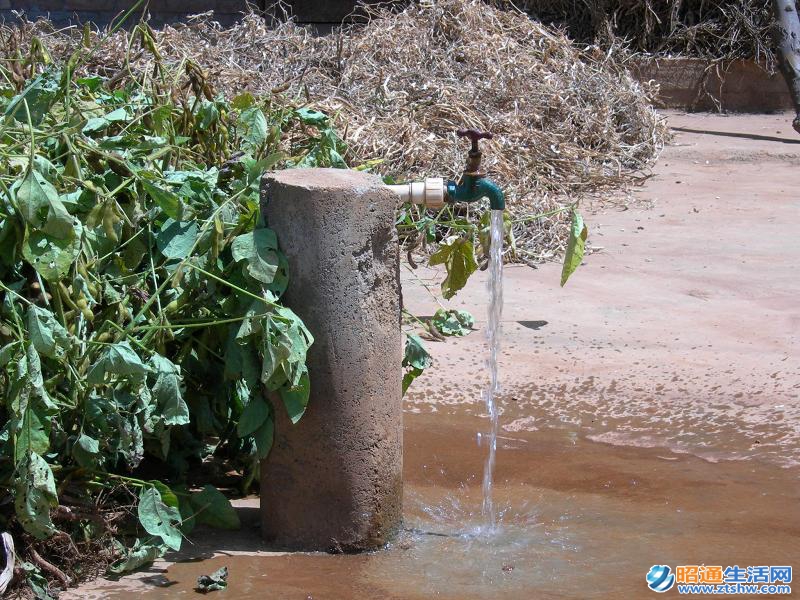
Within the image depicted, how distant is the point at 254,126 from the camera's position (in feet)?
12.0

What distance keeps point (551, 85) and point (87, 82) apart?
4802 mm

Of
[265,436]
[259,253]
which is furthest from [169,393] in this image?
[259,253]

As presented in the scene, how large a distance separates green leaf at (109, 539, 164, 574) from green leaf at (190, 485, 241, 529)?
19 cm

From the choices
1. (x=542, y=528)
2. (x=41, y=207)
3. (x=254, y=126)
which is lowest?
(x=542, y=528)

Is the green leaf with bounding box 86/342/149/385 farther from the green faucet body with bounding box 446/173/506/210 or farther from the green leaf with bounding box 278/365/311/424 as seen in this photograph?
the green faucet body with bounding box 446/173/506/210

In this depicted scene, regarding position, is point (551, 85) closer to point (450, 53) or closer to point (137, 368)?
point (450, 53)

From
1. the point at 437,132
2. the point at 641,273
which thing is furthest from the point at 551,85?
the point at 641,273

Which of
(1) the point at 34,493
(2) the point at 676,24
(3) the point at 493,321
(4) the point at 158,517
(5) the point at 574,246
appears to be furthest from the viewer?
(2) the point at 676,24

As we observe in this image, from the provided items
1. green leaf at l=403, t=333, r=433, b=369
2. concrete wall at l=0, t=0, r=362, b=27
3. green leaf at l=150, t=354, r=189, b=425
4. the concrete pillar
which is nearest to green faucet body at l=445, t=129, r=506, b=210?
the concrete pillar

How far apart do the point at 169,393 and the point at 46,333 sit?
0.36m

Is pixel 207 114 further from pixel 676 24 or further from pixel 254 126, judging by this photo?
pixel 676 24

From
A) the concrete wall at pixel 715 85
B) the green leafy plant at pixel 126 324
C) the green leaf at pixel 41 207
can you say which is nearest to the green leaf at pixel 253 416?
the green leafy plant at pixel 126 324

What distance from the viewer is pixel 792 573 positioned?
3.14 m

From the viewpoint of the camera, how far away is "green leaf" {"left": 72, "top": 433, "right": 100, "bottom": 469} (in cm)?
289
